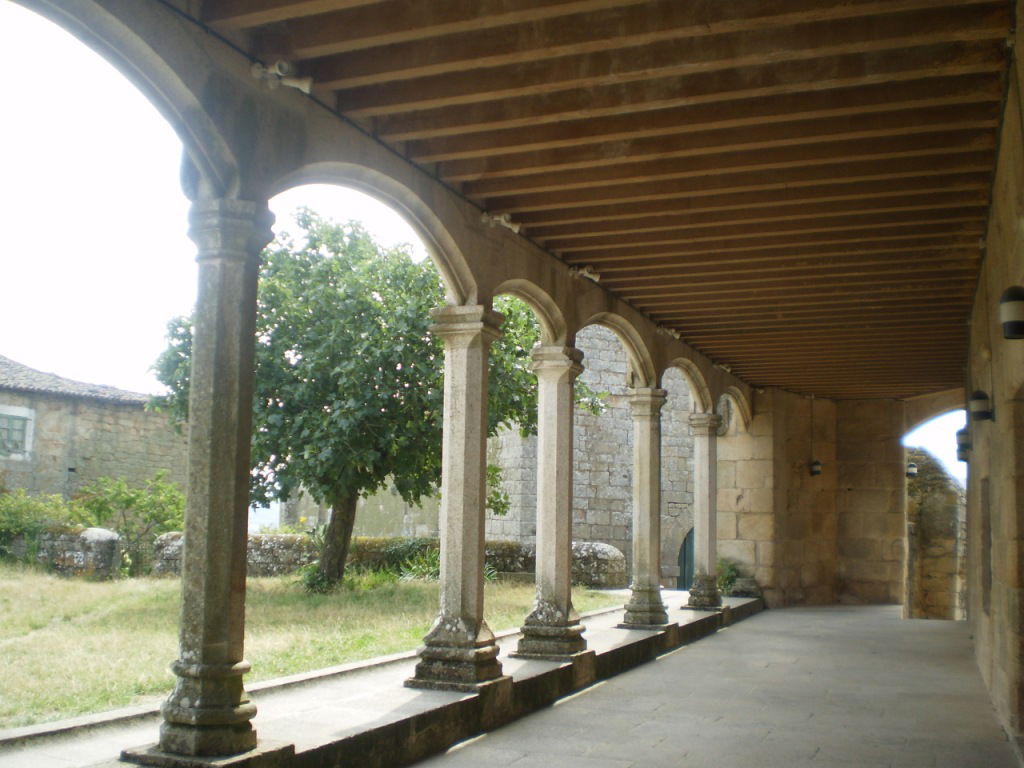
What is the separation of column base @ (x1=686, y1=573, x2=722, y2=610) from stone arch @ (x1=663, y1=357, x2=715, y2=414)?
5.78ft

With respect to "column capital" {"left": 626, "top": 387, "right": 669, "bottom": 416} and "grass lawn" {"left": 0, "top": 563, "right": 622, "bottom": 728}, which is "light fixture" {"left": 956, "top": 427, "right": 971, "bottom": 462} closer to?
"column capital" {"left": 626, "top": 387, "right": 669, "bottom": 416}

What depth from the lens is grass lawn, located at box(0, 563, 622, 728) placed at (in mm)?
5535

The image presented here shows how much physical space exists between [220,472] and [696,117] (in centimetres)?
255

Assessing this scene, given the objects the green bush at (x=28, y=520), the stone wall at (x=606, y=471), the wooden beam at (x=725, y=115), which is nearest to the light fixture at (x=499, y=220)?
the wooden beam at (x=725, y=115)

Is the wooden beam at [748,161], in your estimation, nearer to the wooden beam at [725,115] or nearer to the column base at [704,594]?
the wooden beam at [725,115]

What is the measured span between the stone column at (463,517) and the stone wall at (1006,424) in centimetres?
256

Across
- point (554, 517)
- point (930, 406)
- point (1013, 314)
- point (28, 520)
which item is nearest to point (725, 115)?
point (1013, 314)

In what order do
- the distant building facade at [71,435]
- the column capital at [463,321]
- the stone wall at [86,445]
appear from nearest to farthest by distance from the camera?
the column capital at [463,321] → the distant building facade at [71,435] → the stone wall at [86,445]

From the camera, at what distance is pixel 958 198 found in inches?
211

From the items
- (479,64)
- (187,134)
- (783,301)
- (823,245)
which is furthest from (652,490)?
(187,134)

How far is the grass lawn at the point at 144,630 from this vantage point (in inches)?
218

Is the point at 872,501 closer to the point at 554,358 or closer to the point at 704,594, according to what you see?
the point at 704,594

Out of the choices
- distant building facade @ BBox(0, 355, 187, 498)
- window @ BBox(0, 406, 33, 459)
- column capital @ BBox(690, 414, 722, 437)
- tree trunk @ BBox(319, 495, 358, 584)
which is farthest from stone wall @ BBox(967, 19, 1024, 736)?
window @ BBox(0, 406, 33, 459)

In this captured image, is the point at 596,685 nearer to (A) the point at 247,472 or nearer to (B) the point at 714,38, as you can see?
(A) the point at 247,472
